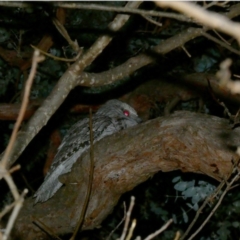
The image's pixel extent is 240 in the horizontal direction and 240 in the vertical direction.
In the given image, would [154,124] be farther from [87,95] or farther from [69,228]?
[87,95]

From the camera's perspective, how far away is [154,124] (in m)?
2.94

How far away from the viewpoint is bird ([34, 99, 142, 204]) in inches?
145

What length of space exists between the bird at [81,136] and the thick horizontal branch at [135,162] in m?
0.17

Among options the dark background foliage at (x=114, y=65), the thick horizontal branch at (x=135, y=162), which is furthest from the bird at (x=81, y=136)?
the dark background foliage at (x=114, y=65)

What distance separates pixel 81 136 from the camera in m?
4.02

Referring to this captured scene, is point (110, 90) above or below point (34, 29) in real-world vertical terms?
below

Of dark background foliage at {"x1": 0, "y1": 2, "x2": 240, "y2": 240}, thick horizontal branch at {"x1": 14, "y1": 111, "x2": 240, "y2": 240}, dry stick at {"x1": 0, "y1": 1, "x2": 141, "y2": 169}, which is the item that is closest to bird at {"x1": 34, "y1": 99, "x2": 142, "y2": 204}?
thick horizontal branch at {"x1": 14, "y1": 111, "x2": 240, "y2": 240}

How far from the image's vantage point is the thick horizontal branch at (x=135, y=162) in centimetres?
279

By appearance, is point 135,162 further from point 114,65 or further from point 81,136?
point 114,65

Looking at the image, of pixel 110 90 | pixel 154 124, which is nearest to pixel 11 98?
pixel 110 90

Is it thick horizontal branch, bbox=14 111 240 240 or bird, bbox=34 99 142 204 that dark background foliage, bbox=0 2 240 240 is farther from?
thick horizontal branch, bbox=14 111 240 240

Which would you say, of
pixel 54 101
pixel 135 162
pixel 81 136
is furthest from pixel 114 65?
pixel 54 101

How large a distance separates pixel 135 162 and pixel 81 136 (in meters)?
1.05

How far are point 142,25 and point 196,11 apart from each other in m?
4.37
